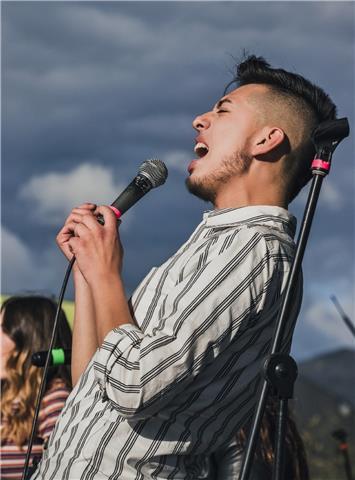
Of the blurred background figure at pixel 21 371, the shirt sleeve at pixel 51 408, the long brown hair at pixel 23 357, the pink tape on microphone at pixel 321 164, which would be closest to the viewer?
the pink tape on microphone at pixel 321 164

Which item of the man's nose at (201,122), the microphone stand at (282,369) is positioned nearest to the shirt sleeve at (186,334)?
the microphone stand at (282,369)

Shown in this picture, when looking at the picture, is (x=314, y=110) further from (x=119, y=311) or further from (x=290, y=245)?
(x=119, y=311)

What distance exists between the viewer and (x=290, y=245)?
2.15 meters

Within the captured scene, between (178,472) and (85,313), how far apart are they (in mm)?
519

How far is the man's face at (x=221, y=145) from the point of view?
2.28 meters

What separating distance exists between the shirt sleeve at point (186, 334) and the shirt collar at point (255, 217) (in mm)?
140

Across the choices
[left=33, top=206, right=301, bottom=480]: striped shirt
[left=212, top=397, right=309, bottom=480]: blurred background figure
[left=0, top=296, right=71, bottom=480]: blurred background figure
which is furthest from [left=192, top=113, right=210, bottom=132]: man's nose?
[left=0, top=296, right=71, bottom=480]: blurred background figure

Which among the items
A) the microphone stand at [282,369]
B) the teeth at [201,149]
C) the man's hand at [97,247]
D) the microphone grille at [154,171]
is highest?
the teeth at [201,149]

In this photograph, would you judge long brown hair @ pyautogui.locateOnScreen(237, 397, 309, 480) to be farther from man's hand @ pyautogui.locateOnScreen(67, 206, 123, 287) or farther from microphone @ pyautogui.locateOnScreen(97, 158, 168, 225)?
man's hand @ pyautogui.locateOnScreen(67, 206, 123, 287)

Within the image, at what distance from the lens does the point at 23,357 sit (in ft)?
14.9

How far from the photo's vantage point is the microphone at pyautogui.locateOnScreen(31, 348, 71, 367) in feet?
7.92

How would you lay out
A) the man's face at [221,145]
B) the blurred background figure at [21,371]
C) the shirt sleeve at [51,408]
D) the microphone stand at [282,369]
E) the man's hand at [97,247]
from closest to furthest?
the microphone stand at [282,369]
the man's hand at [97,247]
the man's face at [221,145]
the shirt sleeve at [51,408]
the blurred background figure at [21,371]

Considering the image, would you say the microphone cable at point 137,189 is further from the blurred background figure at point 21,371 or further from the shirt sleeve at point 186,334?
the blurred background figure at point 21,371

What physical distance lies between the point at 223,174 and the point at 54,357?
69 cm
